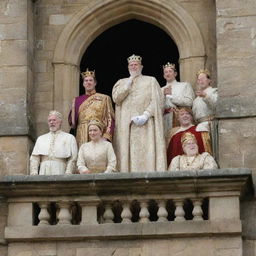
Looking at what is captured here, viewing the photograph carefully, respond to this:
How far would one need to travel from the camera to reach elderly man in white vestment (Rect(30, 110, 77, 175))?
19250 millimetres

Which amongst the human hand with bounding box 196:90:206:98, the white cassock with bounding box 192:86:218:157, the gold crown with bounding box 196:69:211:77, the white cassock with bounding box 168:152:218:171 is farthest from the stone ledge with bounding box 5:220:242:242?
the gold crown with bounding box 196:69:211:77

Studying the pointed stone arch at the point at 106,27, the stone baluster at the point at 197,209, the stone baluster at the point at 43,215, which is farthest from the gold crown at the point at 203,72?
the stone baluster at the point at 43,215

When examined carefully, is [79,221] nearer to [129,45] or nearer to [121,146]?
[121,146]

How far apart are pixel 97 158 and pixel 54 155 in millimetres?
584

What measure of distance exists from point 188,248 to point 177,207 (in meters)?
0.52

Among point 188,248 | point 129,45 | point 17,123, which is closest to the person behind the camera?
point 188,248

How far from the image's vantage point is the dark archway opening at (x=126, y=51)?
81.5 feet

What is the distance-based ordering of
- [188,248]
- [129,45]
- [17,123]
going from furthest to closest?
1. [129,45]
2. [17,123]
3. [188,248]

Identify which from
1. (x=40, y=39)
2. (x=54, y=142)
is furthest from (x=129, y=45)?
(x=54, y=142)

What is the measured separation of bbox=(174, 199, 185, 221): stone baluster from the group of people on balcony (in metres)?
0.54

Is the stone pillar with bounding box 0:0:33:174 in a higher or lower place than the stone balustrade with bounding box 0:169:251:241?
higher

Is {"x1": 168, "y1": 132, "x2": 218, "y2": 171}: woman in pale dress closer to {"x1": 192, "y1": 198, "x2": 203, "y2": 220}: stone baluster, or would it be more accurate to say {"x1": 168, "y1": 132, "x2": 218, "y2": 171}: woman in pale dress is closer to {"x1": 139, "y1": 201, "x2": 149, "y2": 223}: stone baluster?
{"x1": 192, "y1": 198, "x2": 203, "y2": 220}: stone baluster

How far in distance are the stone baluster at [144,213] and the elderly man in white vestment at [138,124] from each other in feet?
2.19

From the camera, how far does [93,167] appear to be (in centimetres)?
1916
